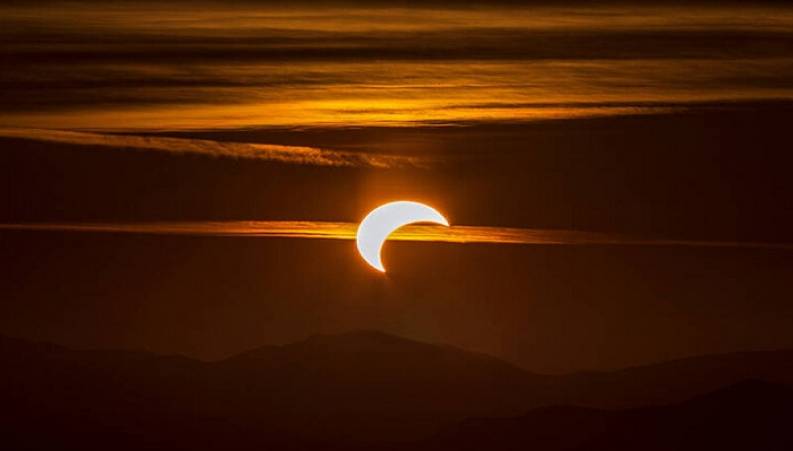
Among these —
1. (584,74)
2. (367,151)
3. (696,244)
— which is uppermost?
(584,74)

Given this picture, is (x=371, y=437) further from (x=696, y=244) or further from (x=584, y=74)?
(x=584, y=74)

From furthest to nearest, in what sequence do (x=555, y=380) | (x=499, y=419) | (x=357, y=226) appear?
(x=555, y=380), (x=499, y=419), (x=357, y=226)

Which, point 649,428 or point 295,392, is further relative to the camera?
point 295,392

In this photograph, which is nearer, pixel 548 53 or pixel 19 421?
pixel 19 421

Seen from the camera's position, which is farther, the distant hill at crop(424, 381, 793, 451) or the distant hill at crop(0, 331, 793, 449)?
the distant hill at crop(424, 381, 793, 451)

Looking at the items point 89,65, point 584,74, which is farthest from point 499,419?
point 89,65

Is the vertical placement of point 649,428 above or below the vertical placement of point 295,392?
below

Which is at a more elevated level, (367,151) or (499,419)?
(367,151)

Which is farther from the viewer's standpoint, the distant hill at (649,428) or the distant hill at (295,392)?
the distant hill at (649,428)
